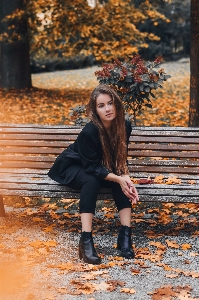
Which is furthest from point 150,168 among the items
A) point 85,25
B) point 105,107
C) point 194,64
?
point 85,25

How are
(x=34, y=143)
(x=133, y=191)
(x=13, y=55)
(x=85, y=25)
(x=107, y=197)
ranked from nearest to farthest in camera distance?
(x=133, y=191) → (x=107, y=197) → (x=34, y=143) → (x=85, y=25) → (x=13, y=55)

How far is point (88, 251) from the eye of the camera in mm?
4320

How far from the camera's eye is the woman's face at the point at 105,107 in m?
4.52

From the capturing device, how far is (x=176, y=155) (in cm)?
523

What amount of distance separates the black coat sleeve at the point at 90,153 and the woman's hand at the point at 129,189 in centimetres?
15

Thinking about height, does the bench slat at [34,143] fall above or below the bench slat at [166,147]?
above

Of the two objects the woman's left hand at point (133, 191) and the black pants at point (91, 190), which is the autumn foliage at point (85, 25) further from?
the woman's left hand at point (133, 191)

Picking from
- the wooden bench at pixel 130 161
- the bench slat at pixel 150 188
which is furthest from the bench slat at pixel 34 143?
the bench slat at pixel 150 188

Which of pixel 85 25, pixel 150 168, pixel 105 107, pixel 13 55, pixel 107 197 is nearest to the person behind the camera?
pixel 105 107

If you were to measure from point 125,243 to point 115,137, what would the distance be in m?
0.87

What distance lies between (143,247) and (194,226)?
2.50 ft

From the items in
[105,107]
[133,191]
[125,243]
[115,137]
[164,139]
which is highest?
[105,107]

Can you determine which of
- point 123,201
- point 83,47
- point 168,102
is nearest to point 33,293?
point 123,201

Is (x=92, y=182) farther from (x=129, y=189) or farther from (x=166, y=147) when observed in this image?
(x=166, y=147)
